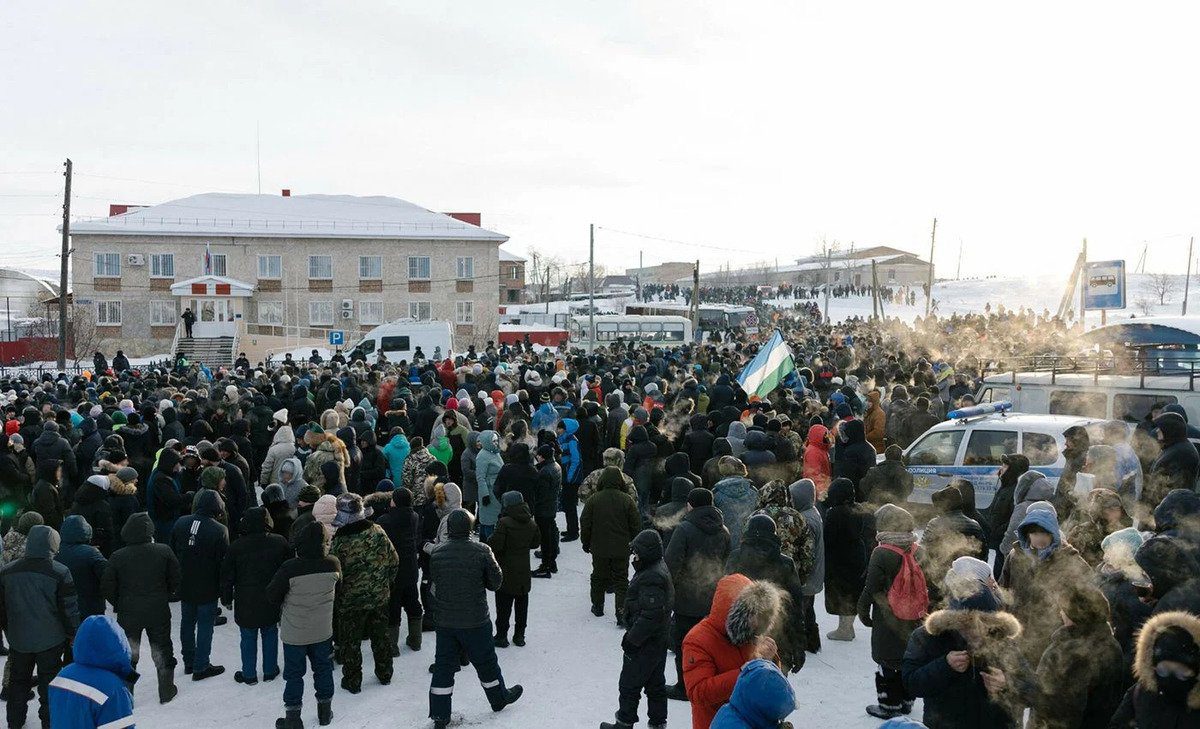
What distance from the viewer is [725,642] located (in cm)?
500

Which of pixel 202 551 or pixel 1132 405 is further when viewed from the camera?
pixel 1132 405

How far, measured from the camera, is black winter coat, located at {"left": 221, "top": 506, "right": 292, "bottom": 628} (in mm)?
7770

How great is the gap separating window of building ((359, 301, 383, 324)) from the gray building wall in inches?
8.1

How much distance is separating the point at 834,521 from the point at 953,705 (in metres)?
3.56

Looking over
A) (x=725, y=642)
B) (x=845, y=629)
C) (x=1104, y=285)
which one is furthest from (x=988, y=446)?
(x=1104, y=285)

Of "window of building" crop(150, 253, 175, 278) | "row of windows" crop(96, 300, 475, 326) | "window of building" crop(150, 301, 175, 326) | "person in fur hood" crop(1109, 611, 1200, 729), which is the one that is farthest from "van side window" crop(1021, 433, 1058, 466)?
"window of building" crop(150, 253, 175, 278)

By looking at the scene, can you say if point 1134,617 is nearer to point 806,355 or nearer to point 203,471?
point 203,471

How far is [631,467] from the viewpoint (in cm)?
1102

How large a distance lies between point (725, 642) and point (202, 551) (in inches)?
212

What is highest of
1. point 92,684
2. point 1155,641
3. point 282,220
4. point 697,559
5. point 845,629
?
point 282,220

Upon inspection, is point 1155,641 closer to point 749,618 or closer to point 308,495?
point 749,618

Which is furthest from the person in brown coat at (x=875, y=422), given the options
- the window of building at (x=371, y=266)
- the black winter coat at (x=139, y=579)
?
the window of building at (x=371, y=266)

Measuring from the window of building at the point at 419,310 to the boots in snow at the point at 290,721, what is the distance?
150 ft

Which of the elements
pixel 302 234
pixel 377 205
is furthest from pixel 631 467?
pixel 377 205
